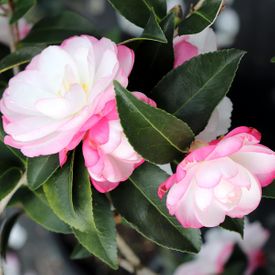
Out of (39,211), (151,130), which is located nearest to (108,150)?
(151,130)

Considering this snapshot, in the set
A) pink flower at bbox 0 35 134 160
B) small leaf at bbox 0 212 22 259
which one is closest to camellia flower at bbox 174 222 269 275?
small leaf at bbox 0 212 22 259

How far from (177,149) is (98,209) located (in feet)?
0.43

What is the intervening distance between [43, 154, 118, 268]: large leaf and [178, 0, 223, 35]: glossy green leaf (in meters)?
0.17

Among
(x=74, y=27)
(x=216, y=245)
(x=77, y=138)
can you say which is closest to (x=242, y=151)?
(x=77, y=138)

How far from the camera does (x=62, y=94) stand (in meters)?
0.49

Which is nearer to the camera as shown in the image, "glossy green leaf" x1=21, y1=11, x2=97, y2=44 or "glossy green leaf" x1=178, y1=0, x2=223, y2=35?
"glossy green leaf" x1=178, y1=0, x2=223, y2=35

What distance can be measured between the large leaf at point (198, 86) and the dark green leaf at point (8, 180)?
20 centimetres

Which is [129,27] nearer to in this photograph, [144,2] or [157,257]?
[157,257]

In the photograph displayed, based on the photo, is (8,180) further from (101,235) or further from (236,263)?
(236,263)

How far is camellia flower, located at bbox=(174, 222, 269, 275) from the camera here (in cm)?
95

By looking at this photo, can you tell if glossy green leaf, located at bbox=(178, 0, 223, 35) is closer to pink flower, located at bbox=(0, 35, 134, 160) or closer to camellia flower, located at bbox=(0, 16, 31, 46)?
pink flower, located at bbox=(0, 35, 134, 160)

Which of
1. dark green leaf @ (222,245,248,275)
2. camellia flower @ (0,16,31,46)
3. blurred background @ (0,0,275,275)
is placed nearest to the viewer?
camellia flower @ (0,16,31,46)

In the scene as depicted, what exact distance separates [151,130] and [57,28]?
0.37m

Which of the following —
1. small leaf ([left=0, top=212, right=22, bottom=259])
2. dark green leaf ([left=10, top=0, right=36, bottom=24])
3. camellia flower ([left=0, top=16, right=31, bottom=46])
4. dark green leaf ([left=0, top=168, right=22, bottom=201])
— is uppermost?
dark green leaf ([left=10, top=0, right=36, bottom=24])
